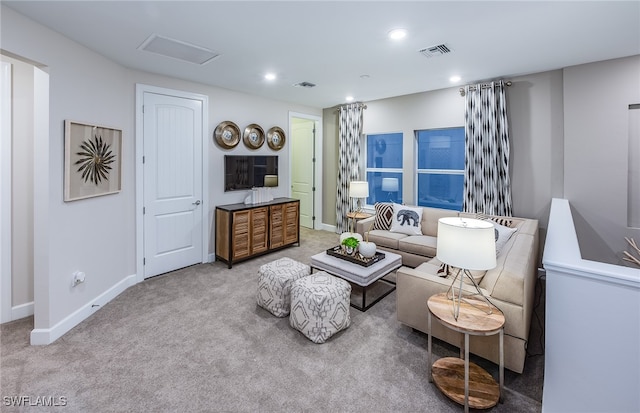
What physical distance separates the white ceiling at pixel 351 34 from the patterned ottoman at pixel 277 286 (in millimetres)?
2209

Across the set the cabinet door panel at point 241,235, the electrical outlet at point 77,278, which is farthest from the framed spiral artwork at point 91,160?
the cabinet door panel at point 241,235

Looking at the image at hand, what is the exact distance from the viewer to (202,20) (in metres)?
2.40

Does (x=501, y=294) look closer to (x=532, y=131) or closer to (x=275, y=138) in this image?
(x=532, y=131)

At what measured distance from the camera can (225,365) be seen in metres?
2.20

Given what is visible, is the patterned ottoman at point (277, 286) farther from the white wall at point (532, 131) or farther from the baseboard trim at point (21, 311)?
the white wall at point (532, 131)

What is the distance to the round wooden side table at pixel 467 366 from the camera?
1764 millimetres

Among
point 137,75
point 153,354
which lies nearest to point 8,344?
point 153,354

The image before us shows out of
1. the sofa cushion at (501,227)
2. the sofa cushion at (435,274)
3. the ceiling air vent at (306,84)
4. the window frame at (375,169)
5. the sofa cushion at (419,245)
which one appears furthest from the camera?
the window frame at (375,169)

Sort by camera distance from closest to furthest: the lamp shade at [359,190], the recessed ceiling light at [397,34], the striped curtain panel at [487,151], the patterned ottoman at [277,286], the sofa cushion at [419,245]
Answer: the recessed ceiling light at [397,34] → the patterned ottoman at [277,286] → the sofa cushion at [419,245] → the striped curtain panel at [487,151] → the lamp shade at [359,190]

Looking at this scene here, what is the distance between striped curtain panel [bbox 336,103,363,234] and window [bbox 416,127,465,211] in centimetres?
116

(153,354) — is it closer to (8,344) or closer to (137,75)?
(8,344)

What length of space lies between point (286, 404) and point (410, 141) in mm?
4357

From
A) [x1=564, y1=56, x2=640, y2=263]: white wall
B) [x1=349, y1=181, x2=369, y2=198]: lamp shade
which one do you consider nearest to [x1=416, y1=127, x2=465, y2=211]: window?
[x1=349, y1=181, x2=369, y2=198]: lamp shade

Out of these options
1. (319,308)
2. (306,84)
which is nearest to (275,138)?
(306,84)
